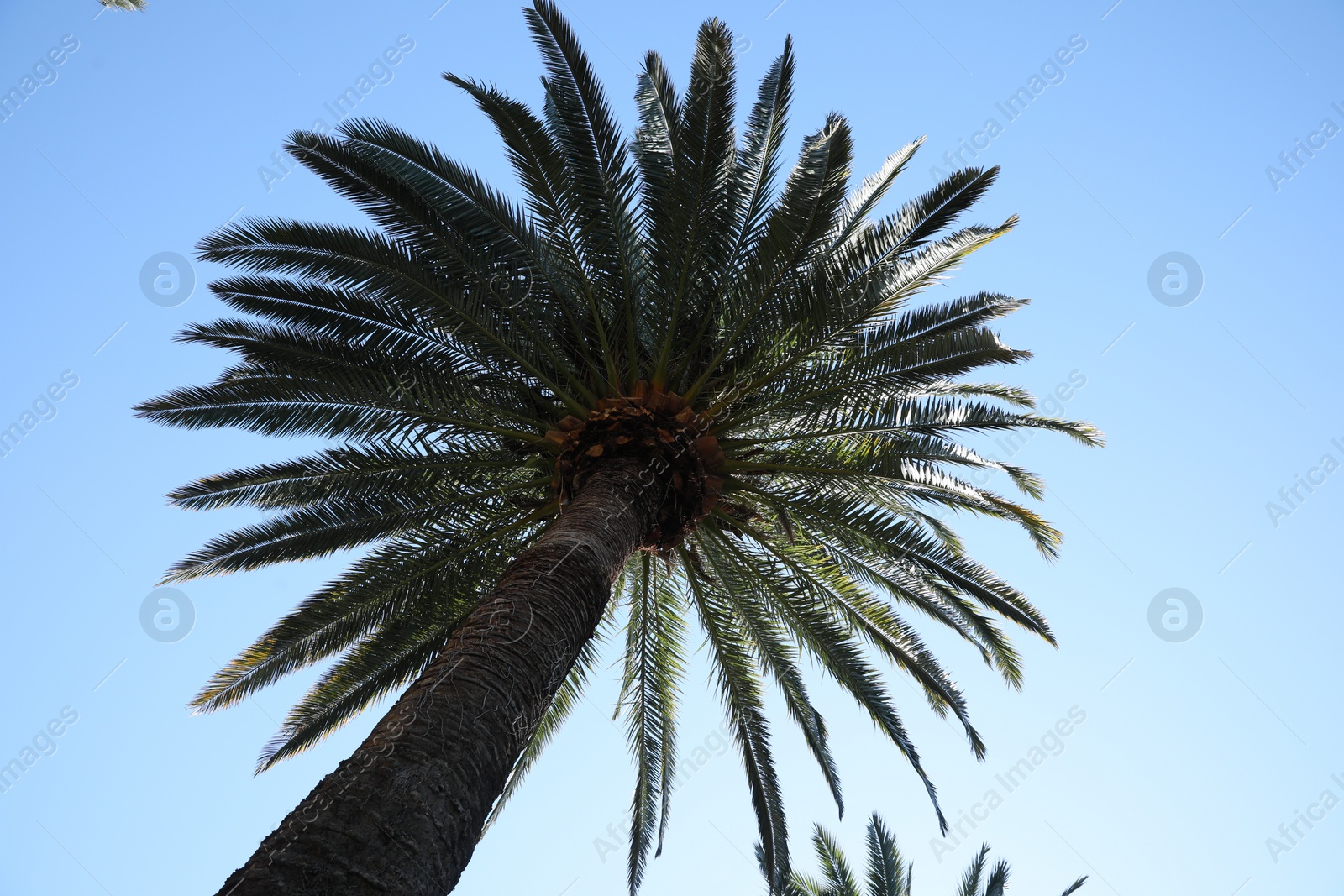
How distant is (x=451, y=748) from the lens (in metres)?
3.97

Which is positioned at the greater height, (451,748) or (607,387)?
(607,387)

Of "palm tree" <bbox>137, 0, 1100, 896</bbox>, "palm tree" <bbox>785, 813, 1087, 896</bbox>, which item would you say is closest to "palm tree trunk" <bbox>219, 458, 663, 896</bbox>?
"palm tree" <bbox>137, 0, 1100, 896</bbox>

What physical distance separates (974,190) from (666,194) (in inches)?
99.4

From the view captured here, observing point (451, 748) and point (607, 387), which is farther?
point (607, 387)

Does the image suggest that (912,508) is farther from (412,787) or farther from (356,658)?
(412,787)

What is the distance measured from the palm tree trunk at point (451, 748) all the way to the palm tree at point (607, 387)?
3.45ft

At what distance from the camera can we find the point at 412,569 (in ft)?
23.6

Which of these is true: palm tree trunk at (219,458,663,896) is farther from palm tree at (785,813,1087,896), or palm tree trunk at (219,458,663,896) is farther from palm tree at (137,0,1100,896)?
palm tree at (785,813,1087,896)

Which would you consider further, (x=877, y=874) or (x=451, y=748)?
(x=877, y=874)

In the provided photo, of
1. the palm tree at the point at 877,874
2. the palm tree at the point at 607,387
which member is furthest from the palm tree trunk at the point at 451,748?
the palm tree at the point at 877,874

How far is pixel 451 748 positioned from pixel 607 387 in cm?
409

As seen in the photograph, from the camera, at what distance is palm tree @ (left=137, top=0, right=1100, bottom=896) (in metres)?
7.02

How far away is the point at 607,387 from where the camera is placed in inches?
299

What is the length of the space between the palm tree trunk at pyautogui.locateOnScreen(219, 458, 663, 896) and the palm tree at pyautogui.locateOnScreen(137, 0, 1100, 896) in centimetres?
105
